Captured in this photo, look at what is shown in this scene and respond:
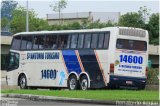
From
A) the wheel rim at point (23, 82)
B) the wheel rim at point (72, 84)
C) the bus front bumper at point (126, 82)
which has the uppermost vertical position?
the bus front bumper at point (126, 82)

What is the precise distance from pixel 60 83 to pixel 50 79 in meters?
1.03

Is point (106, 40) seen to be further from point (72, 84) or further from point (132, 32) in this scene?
point (72, 84)

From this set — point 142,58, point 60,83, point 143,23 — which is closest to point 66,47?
point 60,83

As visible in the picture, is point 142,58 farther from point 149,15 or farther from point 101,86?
point 149,15

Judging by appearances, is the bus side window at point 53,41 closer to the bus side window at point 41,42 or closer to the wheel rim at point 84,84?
the bus side window at point 41,42

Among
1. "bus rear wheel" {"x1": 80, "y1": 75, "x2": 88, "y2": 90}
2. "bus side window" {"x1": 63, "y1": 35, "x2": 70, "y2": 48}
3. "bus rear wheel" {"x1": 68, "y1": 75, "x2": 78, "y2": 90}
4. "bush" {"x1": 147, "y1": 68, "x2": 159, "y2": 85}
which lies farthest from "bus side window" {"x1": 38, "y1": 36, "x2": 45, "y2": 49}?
"bush" {"x1": 147, "y1": 68, "x2": 159, "y2": 85}

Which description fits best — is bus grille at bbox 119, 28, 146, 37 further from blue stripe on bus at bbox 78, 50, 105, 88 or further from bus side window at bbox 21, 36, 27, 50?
bus side window at bbox 21, 36, 27, 50

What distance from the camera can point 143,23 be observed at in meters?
75.5

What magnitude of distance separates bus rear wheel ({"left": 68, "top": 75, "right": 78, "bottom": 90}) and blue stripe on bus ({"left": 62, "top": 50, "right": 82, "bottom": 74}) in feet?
1.31

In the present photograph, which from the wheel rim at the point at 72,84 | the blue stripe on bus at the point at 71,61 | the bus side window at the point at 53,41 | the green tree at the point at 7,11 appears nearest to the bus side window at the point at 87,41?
the blue stripe on bus at the point at 71,61

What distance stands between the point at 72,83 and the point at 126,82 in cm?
323

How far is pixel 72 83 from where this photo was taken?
104ft

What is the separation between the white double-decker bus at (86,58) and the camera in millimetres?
29720

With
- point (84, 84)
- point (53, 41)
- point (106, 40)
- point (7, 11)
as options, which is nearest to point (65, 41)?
point (53, 41)
